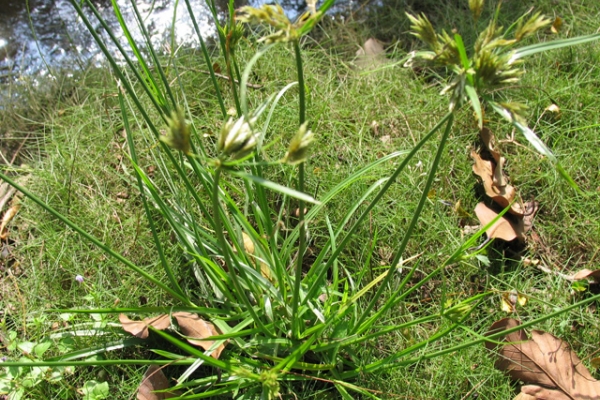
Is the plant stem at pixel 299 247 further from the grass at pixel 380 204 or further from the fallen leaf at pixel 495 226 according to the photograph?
the fallen leaf at pixel 495 226

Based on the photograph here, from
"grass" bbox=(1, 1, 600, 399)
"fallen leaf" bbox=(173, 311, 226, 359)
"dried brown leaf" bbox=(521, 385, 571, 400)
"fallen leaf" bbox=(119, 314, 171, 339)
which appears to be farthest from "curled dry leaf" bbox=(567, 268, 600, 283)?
"fallen leaf" bbox=(119, 314, 171, 339)

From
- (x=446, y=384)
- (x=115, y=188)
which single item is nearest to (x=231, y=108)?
(x=115, y=188)

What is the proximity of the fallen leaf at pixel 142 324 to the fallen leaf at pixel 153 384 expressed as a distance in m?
0.09

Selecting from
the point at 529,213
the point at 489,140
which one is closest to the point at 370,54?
the point at 489,140

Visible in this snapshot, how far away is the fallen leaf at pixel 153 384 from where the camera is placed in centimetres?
127

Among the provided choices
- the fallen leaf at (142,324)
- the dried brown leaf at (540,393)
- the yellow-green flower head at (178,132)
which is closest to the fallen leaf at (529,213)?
the dried brown leaf at (540,393)

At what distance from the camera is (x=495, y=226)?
4.93 feet

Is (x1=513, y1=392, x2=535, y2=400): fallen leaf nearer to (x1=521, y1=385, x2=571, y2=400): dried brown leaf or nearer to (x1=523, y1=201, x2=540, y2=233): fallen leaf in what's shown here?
(x1=521, y1=385, x2=571, y2=400): dried brown leaf

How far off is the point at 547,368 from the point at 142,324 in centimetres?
105

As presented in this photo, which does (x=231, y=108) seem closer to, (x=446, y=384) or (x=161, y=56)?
(x=161, y=56)

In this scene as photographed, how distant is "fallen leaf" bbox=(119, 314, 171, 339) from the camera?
1.31 metres

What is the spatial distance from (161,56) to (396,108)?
105 centimetres

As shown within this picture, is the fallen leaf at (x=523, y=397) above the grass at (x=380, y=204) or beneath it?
beneath

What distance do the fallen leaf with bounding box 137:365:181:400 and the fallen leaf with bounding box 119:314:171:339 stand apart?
0.09m
